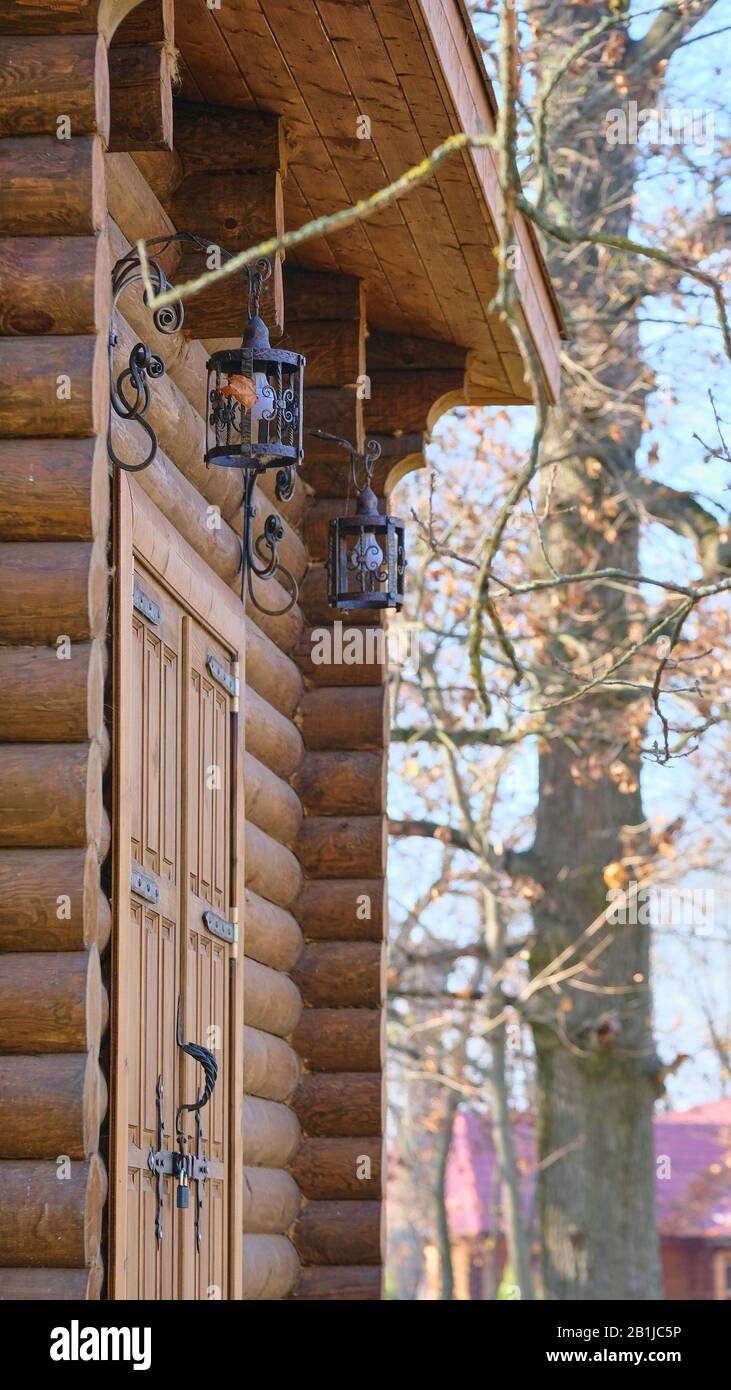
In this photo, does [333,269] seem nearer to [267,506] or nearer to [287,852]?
[267,506]

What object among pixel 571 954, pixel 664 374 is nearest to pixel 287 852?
pixel 571 954

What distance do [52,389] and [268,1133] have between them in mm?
3701

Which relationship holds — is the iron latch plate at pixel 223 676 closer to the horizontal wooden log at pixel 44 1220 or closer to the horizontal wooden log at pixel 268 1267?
the horizontal wooden log at pixel 268 1267

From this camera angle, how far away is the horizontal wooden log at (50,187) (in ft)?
15.1

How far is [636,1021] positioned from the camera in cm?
1396

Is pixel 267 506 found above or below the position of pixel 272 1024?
above

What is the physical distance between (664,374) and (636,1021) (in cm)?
490

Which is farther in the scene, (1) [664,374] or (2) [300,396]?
(1) [664,374]

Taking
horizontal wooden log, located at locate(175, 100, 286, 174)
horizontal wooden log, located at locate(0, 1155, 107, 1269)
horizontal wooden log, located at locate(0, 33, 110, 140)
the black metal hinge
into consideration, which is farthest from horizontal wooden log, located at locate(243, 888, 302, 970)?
horizontal wooden log, located at locate(0, 33, 110, 140)

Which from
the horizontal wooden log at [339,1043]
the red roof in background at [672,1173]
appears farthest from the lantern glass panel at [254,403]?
the red roof in background at [672,1173]
